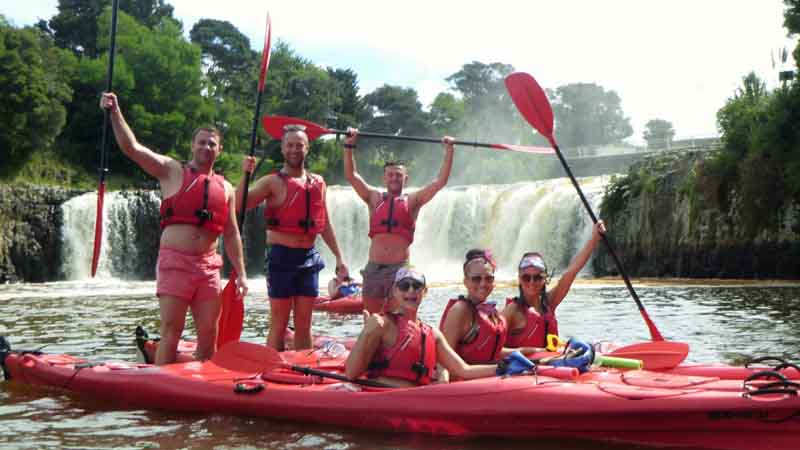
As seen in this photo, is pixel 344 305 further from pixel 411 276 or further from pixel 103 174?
pixel 411 276

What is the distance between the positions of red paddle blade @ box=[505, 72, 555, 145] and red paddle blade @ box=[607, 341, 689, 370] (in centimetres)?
200

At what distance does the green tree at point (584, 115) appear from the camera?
82.0m

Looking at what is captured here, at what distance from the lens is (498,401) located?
184 inches

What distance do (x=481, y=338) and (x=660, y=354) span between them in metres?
1.27

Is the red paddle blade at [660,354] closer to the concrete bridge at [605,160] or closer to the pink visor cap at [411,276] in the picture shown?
the pink visor cap at [411,276]

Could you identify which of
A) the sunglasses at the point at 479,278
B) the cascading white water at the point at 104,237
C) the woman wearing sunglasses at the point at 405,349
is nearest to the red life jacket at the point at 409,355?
the woman wearing sunglasses at the point at 405,349

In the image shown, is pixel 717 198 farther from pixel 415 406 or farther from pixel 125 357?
pixel 415 406

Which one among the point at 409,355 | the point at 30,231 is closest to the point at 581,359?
the point at 409,355

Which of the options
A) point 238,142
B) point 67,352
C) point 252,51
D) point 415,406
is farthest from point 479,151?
point 415,406

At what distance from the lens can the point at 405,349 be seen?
4855 millimetres

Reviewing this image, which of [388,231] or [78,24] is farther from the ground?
[78,24]

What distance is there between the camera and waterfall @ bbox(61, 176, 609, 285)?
986 inches

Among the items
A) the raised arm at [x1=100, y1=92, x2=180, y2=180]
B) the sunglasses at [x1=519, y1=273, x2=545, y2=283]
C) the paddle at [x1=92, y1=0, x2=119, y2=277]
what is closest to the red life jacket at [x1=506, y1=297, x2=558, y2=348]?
the sunglasses at [x1=519, y1=273, x2=545, y2=283]

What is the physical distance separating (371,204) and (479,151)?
49.4 meters
